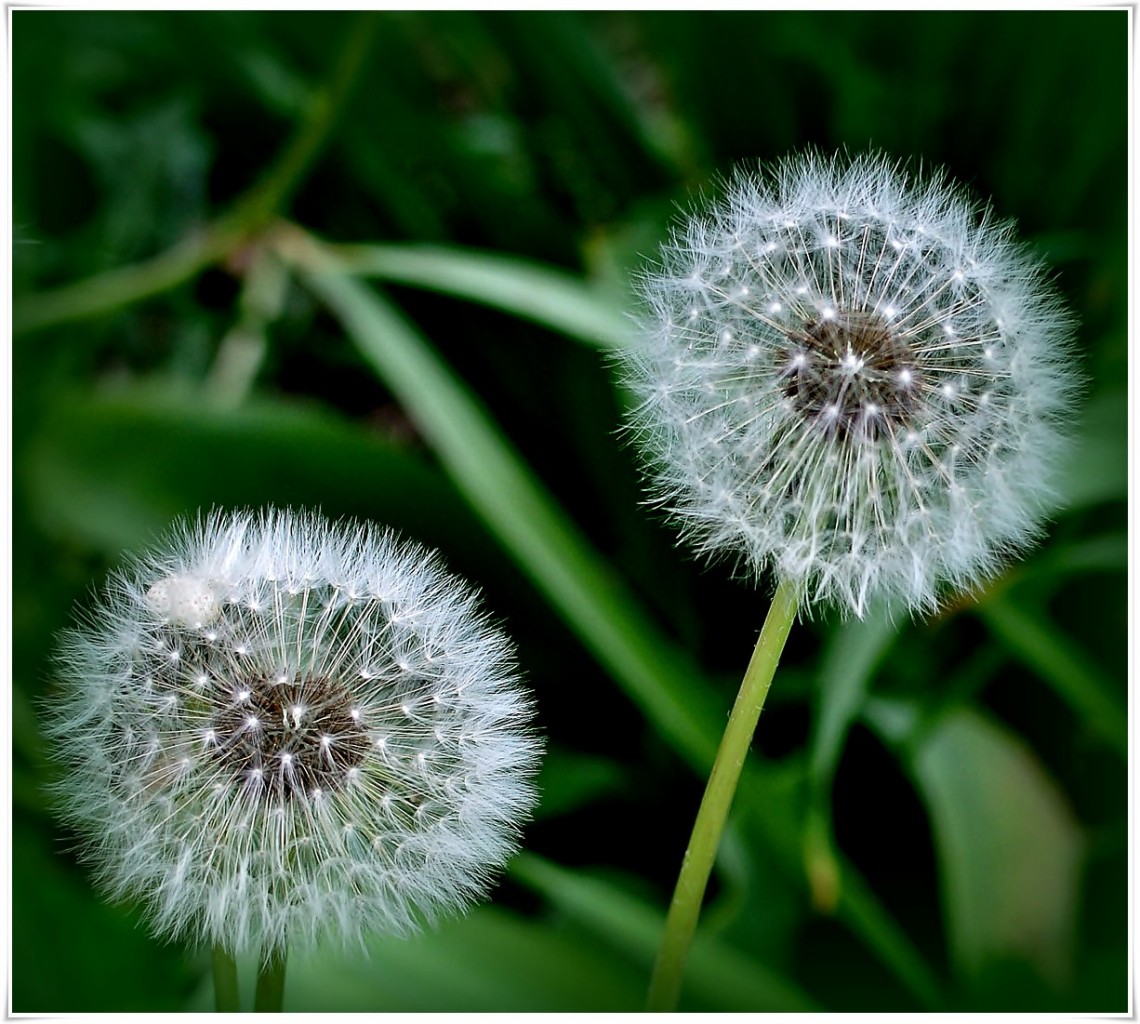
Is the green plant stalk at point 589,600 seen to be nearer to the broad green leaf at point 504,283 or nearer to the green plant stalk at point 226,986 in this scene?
the broad green leaf at point 504,283

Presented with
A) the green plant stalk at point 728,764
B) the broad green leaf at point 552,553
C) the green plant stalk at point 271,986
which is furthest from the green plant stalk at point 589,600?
the green plant stalk at point 271,986

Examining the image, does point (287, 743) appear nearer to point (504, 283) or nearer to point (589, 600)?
point (589, 600)

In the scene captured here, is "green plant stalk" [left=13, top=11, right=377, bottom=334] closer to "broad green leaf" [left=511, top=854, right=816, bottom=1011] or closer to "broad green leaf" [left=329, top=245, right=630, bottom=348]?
"broad green leaf" [left=329, top=245, right=630, bottom=348]

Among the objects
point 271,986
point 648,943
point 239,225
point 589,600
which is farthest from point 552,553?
point 239,225

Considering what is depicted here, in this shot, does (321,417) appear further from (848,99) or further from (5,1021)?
(848,99)

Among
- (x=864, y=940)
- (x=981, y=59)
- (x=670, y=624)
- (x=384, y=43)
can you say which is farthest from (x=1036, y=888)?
(x=384, y=43)

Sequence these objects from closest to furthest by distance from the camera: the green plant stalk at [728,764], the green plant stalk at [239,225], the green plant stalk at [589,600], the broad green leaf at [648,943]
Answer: the green plant stalk at [728,764] → the broad green leaf at [648,943] → the green plant stalk at [589,600] → the green plant stalk at [239,225]

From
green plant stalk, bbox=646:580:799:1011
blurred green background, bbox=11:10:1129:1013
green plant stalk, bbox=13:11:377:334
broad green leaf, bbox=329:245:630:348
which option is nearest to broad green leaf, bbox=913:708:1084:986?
blurred green background, bbox=11:10:1129:1013
